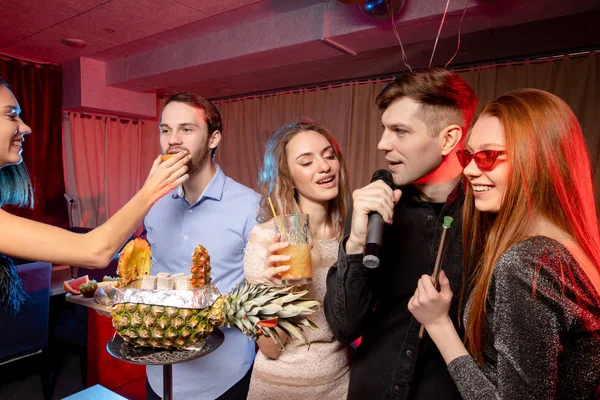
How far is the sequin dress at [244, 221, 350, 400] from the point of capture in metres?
1.44

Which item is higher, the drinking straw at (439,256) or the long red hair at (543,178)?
the long red hair at (543,178)

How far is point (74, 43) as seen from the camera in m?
4.24

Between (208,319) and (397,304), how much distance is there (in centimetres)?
64

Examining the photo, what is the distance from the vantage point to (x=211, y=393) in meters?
1.78

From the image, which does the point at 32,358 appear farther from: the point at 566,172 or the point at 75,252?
the point at 566,172

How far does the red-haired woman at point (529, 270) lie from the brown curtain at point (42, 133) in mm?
5303

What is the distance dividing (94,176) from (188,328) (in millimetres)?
5279

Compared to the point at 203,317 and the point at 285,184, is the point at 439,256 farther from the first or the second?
the point at 285,184

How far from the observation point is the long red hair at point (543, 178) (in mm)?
913

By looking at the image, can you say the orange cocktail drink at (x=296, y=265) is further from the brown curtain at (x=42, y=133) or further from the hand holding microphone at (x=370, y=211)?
the brown curtain at (x=42, y=133)

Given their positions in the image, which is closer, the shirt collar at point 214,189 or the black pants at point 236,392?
the black pants at point 236,392

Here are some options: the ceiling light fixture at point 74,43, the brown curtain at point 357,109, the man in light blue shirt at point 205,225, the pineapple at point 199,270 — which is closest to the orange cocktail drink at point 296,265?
the pineapple at point 199,270

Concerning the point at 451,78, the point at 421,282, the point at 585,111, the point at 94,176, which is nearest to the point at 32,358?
the point at 94,176

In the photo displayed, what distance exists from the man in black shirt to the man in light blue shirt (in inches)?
27.8
